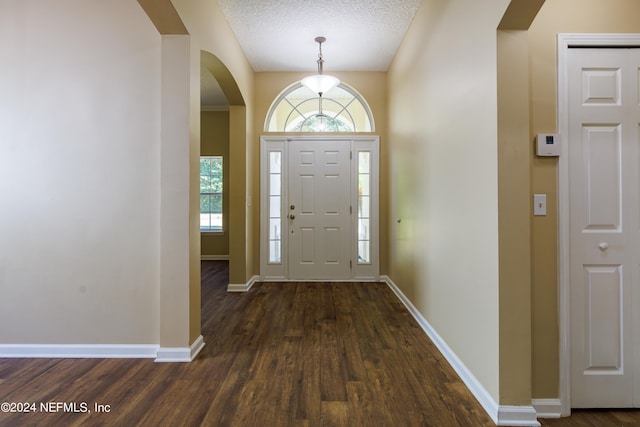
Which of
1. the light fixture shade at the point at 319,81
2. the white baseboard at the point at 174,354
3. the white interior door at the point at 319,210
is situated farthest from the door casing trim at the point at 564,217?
the white interior door at the point at 319,210

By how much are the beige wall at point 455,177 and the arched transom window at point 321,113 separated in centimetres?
118

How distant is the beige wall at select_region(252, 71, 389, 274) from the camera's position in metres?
4.43

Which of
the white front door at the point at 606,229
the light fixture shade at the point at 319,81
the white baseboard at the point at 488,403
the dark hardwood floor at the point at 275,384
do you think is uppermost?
the light fixture shade at the point at 319,81

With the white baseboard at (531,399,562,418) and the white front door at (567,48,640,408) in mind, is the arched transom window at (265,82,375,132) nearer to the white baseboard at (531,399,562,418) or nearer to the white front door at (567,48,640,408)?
the white front door at (567,48,640,408)

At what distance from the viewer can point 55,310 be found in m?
2.29

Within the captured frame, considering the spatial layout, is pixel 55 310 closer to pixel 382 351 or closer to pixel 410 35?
pixel 382 351

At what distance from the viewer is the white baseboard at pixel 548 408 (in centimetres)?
162

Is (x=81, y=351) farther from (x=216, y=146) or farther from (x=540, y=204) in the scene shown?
(x=216, y=146)

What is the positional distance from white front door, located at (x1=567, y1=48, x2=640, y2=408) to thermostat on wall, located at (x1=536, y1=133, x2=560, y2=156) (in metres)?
0.12

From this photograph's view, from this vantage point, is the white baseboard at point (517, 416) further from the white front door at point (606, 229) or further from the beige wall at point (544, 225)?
the white front door at point (606, 229)

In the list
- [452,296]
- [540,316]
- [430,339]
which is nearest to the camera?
[540,316]

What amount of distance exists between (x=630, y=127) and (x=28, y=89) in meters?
3.98

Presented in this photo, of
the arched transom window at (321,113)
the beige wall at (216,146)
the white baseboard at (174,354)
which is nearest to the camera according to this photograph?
the white baseboard at (174,354)

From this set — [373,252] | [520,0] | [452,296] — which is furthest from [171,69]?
[373,252]
